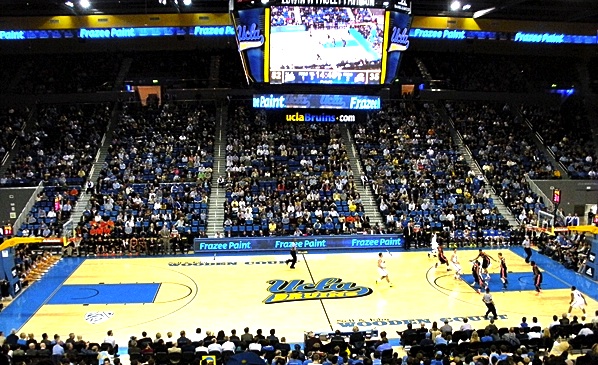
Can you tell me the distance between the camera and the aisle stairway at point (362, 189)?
31.6 m

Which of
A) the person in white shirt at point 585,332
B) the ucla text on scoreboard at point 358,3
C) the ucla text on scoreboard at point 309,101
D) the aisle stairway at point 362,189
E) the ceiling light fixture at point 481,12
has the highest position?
the ceiling light fixture at point 481,12

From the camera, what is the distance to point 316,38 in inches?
924

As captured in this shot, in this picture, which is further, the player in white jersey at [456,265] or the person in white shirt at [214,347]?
the player in white jersey at [456,265]

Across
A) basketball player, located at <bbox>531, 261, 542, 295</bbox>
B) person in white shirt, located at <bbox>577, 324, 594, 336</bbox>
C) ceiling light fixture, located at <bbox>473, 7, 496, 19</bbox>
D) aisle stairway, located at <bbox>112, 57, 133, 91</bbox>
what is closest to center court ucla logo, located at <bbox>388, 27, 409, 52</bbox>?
basketball player, located at <bbox>531, 261, 542, 295</bbox>

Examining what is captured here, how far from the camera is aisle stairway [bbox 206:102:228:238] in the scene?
3039 centimetres

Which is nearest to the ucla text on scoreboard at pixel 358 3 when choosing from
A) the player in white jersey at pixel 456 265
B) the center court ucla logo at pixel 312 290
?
the player in white jersey at pixel 456 265

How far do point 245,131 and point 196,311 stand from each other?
18.9 meters

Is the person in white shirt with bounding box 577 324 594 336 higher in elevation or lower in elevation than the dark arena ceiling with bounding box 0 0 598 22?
lower

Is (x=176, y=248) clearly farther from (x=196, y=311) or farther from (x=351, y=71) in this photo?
(x=351, y=71)

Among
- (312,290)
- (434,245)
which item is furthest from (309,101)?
(434,245)

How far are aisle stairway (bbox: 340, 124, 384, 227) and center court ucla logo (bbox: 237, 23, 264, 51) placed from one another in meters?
12.3

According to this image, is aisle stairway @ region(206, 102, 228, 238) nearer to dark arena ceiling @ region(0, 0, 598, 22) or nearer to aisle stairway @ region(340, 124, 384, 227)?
dark arena ceiling @ region(0, 0, 598, 22)

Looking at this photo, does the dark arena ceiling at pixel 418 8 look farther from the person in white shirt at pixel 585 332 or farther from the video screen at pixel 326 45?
the person in white shirt at pixel 585 332

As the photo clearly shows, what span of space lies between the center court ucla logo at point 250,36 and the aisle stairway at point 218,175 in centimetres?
1068
